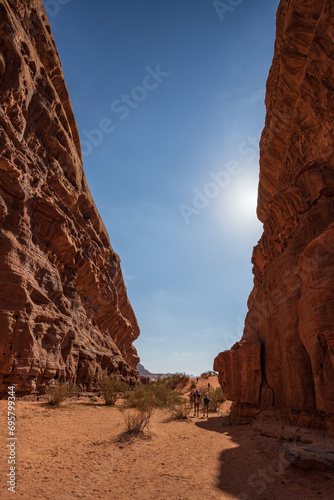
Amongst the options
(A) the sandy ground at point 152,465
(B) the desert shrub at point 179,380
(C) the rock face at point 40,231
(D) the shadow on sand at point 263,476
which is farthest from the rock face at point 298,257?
(B) the desert shrub at point 179,380

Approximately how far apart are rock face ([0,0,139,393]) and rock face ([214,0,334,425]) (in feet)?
32.5

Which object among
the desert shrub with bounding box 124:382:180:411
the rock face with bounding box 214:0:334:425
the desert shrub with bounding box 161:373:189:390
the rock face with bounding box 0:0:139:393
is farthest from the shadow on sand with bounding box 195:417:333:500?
the desert shrub with bounding box 161:373:189:390

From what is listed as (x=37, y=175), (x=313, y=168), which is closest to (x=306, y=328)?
(x=313, y=168)

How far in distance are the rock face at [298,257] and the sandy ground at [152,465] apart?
5.72ft

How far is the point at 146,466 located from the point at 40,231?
15.4 m

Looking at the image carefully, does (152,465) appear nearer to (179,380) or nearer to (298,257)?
(298,257)

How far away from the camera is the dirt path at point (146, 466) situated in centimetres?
464

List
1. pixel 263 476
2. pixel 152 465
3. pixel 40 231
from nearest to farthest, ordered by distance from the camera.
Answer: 1. pixel 263 476
2. pixel 152 465
3. pixel 40 231

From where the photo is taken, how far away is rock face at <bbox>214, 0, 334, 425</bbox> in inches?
314

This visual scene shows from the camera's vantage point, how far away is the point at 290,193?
11891 mm

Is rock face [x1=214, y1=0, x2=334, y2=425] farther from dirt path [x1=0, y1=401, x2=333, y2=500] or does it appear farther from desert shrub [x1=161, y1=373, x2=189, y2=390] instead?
desert shrub [x1=161, y1=373, x2=189, y2=390]

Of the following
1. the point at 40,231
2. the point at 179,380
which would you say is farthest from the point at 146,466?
the point at 179,380

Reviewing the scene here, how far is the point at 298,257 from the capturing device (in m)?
10.9

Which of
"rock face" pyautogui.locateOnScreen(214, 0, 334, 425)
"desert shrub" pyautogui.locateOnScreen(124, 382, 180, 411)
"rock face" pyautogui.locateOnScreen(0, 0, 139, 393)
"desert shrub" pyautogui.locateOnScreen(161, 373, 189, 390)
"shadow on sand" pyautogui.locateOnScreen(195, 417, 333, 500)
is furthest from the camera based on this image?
"desert shrub" pyautogui.locateOnScreen(161, 373, 189, 390)
